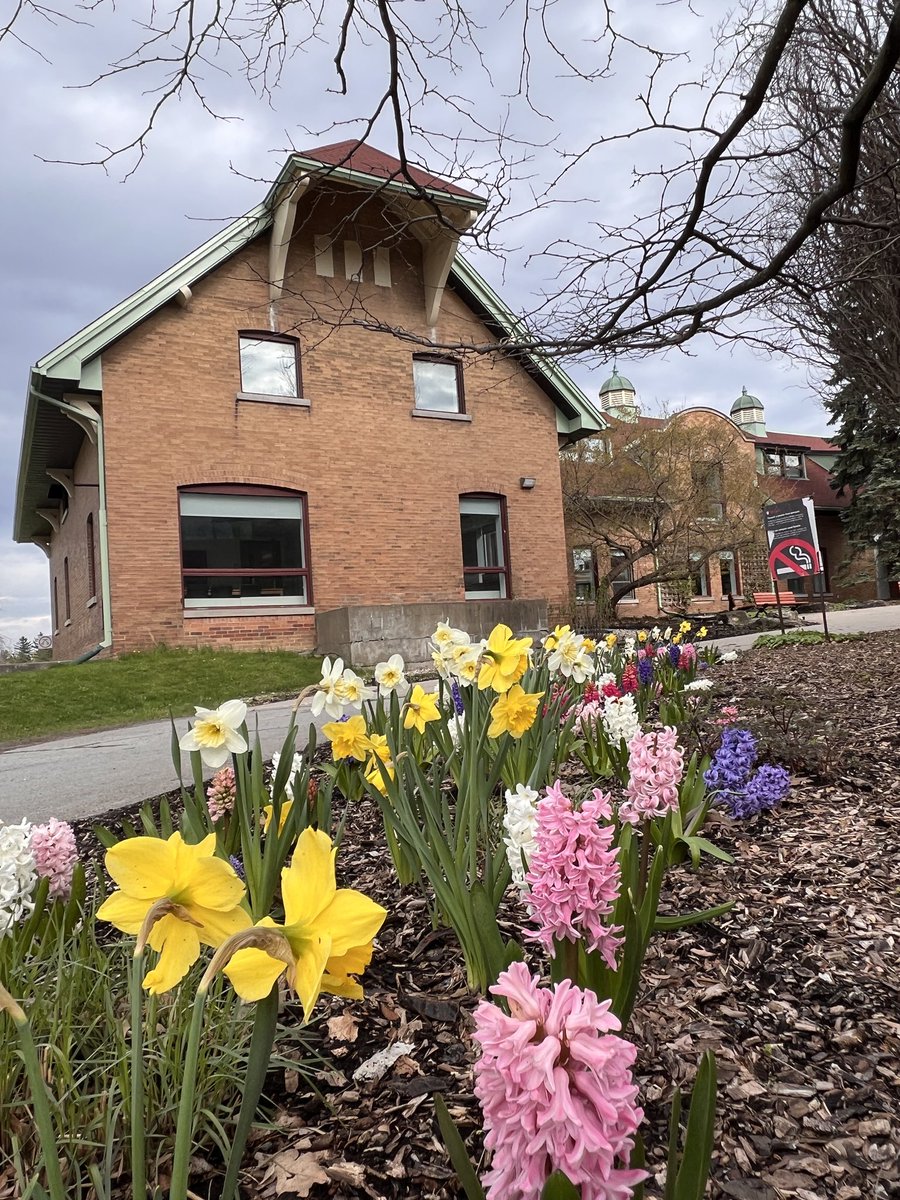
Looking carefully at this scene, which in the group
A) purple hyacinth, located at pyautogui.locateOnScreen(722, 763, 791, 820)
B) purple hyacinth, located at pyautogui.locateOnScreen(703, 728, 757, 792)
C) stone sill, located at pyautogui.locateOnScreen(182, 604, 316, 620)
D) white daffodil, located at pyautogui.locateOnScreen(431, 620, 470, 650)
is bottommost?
purple hyacinth, located at pyautogui.locateOnScreen(722, 763, 791, 820)

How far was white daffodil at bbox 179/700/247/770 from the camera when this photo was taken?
1.60 metres

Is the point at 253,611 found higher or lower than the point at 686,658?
higher

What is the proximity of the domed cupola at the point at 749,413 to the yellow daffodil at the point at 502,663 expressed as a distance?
35.2m

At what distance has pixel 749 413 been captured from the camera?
3422 centimetres

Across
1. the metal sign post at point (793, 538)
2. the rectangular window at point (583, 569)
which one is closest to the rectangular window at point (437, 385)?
the metal sign post at point (793, 538)

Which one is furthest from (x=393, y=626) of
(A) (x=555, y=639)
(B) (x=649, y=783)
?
(B) (x=649, y=783)

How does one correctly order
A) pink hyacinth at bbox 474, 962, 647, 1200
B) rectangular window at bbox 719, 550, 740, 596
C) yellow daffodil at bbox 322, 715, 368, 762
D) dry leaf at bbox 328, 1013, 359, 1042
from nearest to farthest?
1. pink hyacinth at bbox 474, 962, 647, 1200
2. dry leaf at bbox 328, 1013, 359, 1042
3. yellow daffodil at bbox 322, 715, 368, 762
4. rectangular window at bbox 719, 550, 740, 596

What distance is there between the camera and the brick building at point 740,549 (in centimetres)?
1998

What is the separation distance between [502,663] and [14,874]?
116 cm

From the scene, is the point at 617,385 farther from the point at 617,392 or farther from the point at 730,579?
the point at 730,579

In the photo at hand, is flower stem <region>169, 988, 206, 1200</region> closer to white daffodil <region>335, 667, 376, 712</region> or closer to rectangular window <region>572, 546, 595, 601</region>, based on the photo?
white daffodil <region>335, 667, 376, 712</region>

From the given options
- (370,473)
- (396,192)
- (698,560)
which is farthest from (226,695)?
(698,560)

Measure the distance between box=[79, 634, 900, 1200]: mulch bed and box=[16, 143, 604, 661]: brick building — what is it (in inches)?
343

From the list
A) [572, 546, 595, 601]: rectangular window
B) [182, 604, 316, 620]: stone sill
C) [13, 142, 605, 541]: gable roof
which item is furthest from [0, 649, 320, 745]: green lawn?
[572, 546, 595, 601]: rectangular window
